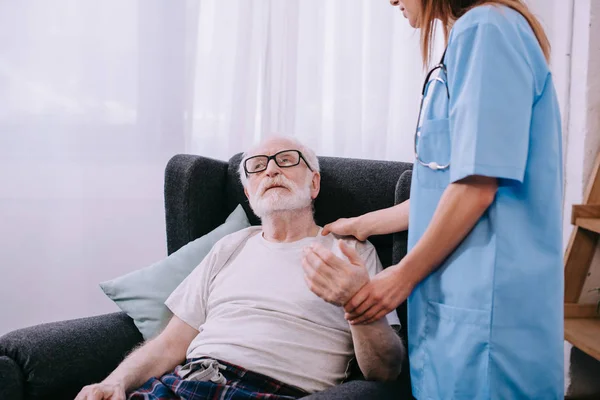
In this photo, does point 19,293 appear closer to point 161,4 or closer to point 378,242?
point 161,4

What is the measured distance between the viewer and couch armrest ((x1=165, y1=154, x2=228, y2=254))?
6.09 feet

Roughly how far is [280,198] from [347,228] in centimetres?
21

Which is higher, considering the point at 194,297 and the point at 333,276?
the point at 333,276

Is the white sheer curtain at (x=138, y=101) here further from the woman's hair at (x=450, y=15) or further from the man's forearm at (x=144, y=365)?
the woman's hair at (x=450, y=15)

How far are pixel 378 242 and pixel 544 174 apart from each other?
677 millimetres

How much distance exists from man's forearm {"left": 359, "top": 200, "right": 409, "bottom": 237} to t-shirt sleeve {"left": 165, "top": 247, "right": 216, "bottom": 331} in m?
0.48

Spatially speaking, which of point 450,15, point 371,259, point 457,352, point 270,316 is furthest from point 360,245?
point 450,15

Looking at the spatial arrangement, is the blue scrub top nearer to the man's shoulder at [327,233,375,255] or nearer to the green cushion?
the man's shoulder at [327,233,375,255]

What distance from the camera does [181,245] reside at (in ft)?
6.23

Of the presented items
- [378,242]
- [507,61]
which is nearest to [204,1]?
[378,242]

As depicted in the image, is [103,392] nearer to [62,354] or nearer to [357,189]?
[62,354]

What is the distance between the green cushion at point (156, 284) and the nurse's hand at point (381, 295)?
2.62 ft

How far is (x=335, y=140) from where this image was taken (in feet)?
7.61

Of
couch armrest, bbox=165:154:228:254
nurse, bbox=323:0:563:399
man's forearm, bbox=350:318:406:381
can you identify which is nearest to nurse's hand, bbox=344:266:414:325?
nurse, bbox=323:0:563:399
